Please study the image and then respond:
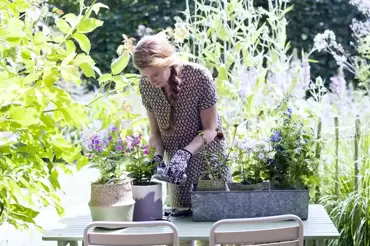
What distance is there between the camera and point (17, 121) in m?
1.58

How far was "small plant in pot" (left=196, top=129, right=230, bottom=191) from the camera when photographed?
8.11 ft

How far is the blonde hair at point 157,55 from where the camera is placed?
2.49 m

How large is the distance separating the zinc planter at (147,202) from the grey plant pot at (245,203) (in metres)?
0.13

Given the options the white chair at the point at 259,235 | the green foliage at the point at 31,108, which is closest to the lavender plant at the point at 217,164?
the white chair at the point at 259,235

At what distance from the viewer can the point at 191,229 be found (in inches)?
91.0

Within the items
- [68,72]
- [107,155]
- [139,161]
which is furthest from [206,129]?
[68,72]

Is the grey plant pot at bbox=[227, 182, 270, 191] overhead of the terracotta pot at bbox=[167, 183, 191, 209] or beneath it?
overhead

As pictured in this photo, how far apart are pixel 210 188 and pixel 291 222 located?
0.32m

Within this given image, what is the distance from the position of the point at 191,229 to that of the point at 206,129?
499 millimetres

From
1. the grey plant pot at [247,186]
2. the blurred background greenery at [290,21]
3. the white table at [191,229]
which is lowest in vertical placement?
the white table at [191,229]

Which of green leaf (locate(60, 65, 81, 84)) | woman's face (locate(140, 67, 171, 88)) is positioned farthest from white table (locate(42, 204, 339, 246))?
green leaf (locate(60, 65, 81, 84))

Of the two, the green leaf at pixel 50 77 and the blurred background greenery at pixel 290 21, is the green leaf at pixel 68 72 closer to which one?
the green leaf at pixel 50 77

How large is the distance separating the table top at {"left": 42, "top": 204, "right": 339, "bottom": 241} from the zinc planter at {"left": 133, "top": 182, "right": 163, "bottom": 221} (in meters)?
0.07

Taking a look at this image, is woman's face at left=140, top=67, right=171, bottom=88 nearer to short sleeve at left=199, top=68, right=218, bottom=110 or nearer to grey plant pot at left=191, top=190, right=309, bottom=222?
short sleeve at left=199, top=68, right=218, bottom=110
